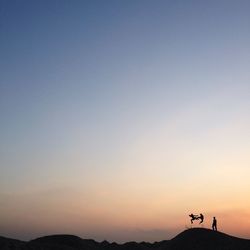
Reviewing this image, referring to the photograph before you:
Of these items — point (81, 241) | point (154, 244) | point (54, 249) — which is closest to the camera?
point (54, 249)

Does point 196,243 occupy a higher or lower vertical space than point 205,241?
lower

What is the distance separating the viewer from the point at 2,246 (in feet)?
152

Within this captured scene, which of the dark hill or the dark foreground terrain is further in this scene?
the dark foreground terrain

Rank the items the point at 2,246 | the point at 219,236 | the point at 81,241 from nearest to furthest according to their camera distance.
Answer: the point at 2,246, the point at 219,236, the point at 81,241

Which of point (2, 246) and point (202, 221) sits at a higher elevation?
point (202, 221)

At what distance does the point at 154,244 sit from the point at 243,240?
32.0 metres

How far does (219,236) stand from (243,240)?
3239mm

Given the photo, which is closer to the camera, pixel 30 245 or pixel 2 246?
pixel 2 246

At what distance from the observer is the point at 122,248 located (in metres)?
70.4

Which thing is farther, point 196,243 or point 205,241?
point 196,243

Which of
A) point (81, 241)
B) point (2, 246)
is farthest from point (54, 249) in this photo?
point (81, 241)

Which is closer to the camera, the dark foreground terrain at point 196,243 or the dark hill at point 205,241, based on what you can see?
the dark hill at point 205,241

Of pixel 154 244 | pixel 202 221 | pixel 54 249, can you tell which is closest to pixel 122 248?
pixel 154 244

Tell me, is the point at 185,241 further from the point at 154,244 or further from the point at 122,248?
the point at 154,244
